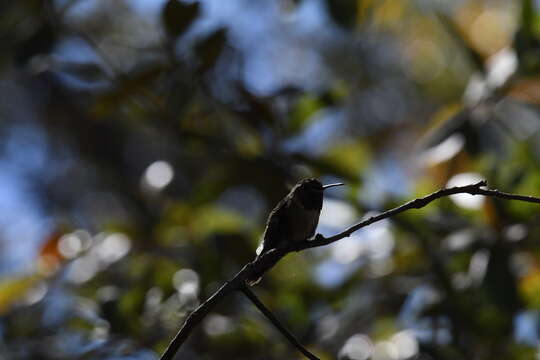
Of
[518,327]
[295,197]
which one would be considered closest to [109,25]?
[518,327]

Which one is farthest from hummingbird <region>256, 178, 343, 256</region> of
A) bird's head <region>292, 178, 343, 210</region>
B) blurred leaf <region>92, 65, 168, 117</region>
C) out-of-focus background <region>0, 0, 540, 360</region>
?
blurred leaf <region>92, 65, 168, 117</region>

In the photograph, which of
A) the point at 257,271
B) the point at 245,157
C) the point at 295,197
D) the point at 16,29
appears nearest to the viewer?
the point at 257,271

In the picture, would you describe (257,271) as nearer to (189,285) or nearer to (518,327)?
(189,285)

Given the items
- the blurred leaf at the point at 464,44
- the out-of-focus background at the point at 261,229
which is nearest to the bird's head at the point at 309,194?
the out-of-focus background at the point at 261,229

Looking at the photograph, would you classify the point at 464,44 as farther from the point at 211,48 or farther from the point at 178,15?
the point at 178,15

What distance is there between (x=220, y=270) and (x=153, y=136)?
16.0ft

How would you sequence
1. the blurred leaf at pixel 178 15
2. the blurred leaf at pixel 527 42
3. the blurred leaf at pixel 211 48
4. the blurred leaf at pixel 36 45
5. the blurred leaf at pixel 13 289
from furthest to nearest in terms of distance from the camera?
the blurred leaf at pixel 13 289
the blurred leaf at pixel 36 45
the blurred leaf at pixel 527 42
the blurred leaf at pixel 211 48
the blurred leaf at pixel 178 15

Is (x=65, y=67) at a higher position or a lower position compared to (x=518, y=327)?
higher

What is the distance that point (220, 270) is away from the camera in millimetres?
3375

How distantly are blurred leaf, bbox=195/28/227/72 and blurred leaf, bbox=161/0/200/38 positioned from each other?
0.12m

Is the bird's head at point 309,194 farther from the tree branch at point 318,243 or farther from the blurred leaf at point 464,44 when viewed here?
the blurred leaf at point 464,44

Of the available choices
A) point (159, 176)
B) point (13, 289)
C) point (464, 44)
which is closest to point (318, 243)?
point (159, 176)

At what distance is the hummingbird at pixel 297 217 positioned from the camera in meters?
1.91

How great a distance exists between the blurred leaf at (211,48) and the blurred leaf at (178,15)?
0.38 ft
